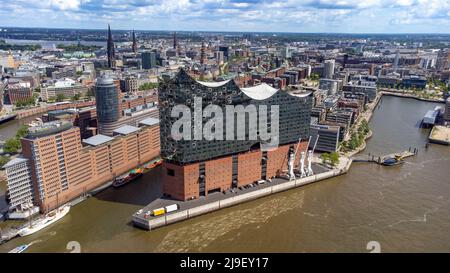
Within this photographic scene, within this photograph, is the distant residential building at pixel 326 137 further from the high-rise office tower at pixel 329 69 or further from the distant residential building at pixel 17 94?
the high-rise office tower at pixel 329 69

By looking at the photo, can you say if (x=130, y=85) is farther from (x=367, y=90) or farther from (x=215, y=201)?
(x=215, y=201)

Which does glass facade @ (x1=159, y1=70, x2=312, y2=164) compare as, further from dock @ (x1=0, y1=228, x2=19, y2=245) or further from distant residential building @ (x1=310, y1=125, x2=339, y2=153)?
dock @ (x1=0, y1=228, x2=19, y2=245)

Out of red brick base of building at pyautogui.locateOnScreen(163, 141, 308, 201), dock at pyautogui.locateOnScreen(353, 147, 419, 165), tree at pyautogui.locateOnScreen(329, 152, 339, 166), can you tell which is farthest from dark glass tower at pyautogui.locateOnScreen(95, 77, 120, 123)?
dock at pyautogui.locateOnScreen(353, 147, 419, 165)

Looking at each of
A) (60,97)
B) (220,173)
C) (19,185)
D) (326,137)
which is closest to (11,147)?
(19,185)

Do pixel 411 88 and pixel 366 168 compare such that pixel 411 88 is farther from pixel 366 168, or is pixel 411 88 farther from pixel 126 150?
pixel 126 150

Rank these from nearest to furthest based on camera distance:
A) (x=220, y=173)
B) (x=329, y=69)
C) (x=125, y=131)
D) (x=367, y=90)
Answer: (x=220, y=173)
(x=125, y=131)
(x=367, y=90)
(x=329, y=69)

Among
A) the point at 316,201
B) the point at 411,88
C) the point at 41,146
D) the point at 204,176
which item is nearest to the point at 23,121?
the point at 41,146
